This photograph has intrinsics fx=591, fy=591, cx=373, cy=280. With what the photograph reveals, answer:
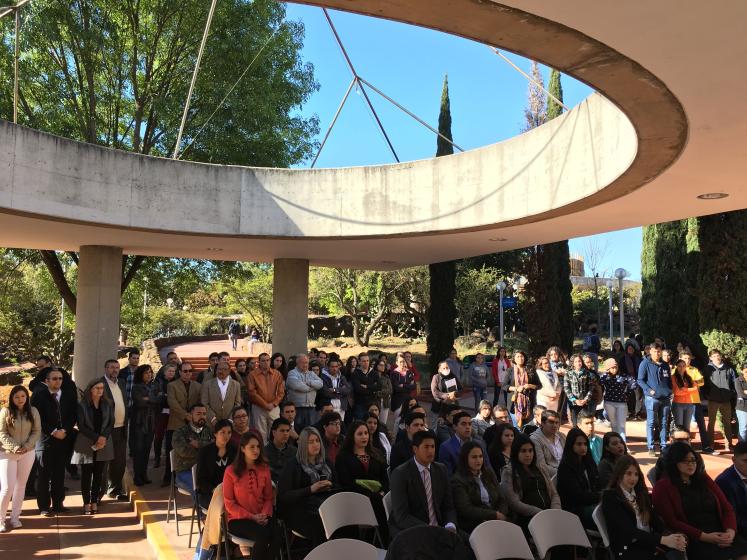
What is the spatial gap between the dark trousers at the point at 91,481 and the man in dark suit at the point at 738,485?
6474 mm

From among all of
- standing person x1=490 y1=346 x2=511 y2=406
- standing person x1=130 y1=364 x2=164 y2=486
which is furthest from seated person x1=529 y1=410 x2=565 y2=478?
standing person x1=490 y1=346 x2=511 y2=406

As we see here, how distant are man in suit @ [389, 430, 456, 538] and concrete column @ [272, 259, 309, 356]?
9403mm

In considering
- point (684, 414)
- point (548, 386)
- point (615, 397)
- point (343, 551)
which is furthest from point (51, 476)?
point (684, 414)

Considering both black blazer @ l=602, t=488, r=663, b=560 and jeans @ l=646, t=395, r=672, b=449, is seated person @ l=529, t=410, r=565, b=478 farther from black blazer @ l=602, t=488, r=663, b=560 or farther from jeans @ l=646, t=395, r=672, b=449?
jeans @ l=646, t=395, r=672, b=449

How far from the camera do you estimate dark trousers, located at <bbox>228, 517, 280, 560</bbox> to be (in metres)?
4.57

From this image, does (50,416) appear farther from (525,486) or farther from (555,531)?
(555,531)

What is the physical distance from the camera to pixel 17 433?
6.30 m

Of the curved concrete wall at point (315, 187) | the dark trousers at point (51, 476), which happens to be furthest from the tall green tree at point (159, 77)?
the dark trousers at point (51, 476)

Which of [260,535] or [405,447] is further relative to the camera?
[405,447]

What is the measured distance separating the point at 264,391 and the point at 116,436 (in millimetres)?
2028

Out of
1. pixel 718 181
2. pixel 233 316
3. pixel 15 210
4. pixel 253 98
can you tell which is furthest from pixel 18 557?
pixel 233 316

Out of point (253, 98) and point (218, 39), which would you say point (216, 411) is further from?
point (218, 39)

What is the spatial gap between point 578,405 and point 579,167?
3804 mm

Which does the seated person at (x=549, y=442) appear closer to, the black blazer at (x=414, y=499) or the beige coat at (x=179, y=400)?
the black blazer at (x=414, y=499)
